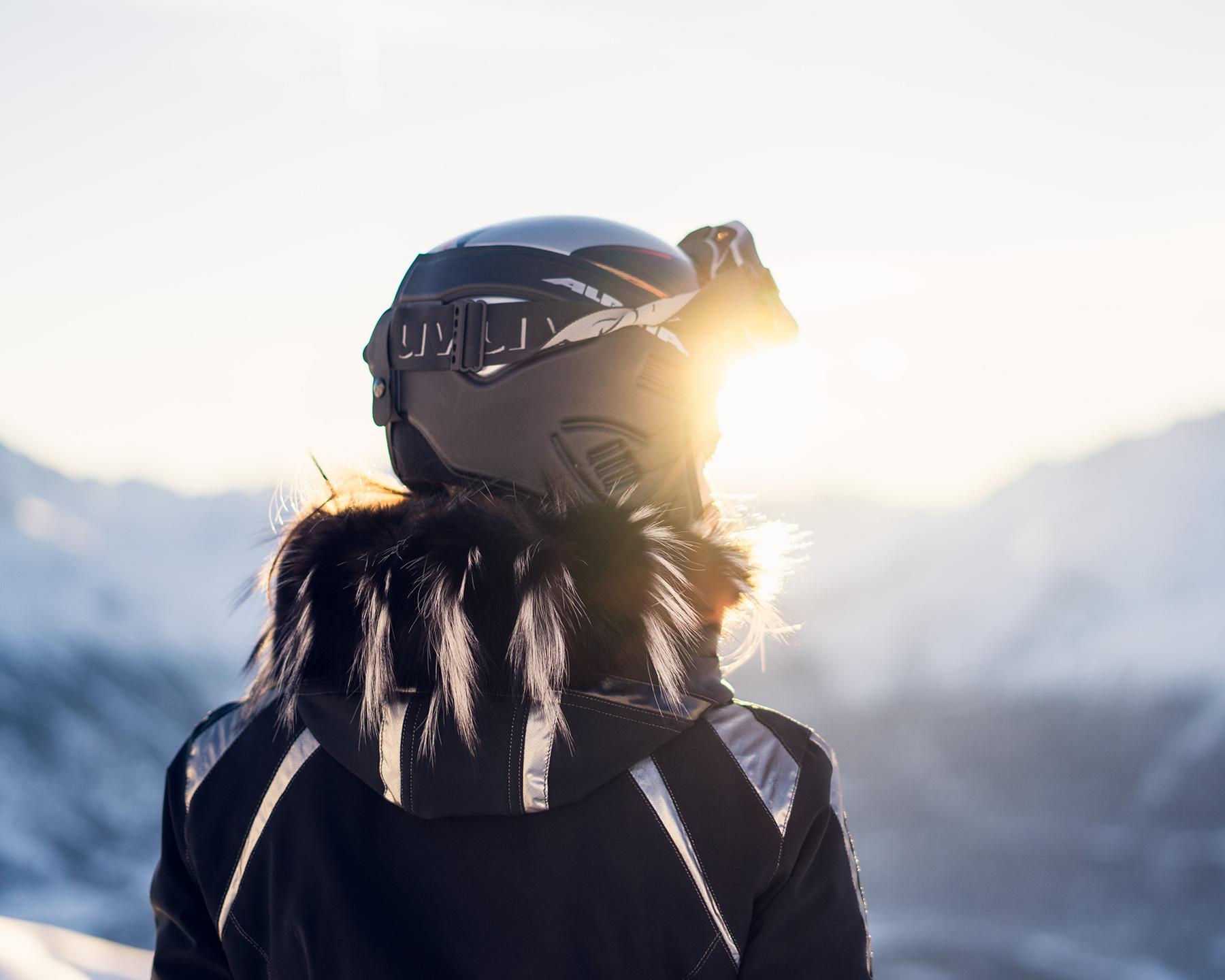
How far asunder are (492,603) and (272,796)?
1.48 ft

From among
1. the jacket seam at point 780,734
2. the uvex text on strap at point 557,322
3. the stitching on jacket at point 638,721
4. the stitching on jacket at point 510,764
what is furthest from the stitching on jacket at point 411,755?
the uvex text on strap at point 557,322

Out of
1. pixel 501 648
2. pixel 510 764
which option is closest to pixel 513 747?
pixel 510 764

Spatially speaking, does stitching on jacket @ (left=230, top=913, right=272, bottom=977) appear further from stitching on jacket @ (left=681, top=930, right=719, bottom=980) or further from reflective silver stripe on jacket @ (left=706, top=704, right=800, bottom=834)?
reflective silver stripe on jacket @ (left=706, top=704, right=800, bottom=834)

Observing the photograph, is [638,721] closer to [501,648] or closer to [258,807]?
[501,648]

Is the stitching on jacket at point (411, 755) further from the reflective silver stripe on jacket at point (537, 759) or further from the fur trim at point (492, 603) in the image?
the reflective silver stripe on jacket at point (537, 759)

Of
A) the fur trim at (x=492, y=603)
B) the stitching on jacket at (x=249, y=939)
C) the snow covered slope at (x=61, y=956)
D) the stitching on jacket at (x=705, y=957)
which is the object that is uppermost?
the fur trim at (x=492, y=603)

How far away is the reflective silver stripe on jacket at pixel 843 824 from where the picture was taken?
4.52 feet

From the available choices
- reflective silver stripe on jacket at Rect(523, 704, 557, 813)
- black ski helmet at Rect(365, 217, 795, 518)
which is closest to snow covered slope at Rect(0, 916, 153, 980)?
black ski helmet at Rect(365, 217, 795, 518)

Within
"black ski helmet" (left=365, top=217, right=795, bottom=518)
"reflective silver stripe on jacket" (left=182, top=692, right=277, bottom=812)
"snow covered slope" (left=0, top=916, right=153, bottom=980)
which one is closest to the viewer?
"reflective silver stripe on jacket" (left=182, top=692, right=277, bottom=812)

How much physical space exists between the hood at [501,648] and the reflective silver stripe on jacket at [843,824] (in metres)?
0.18

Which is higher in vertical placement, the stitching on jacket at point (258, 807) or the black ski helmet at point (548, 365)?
the black ski helmet at point (548, 365)

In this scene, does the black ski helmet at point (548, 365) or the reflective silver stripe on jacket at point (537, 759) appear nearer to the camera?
the reflective silver stripe on jacket at point (537, 759)

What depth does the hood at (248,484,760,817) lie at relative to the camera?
126 cm

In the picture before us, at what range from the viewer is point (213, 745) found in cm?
153
